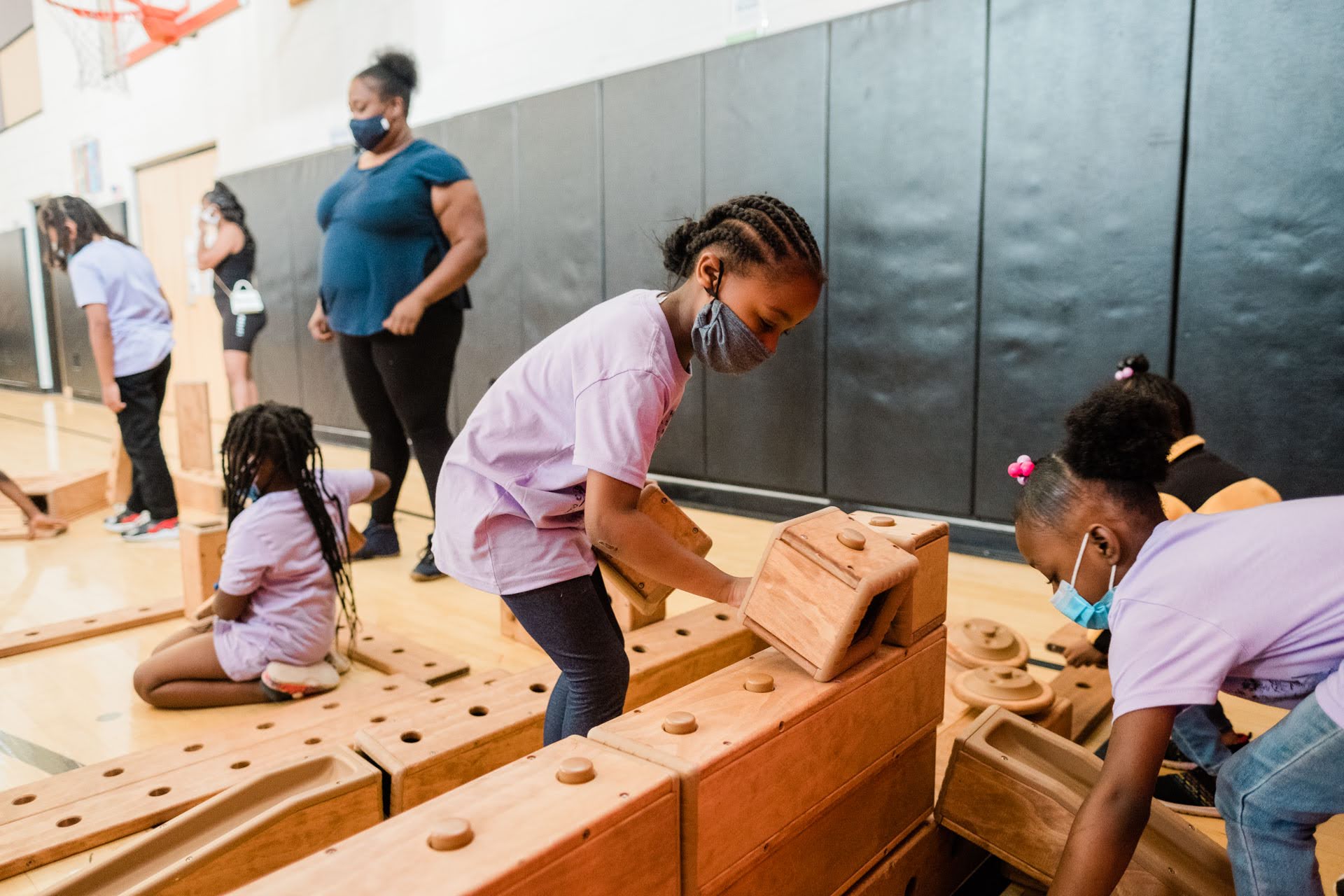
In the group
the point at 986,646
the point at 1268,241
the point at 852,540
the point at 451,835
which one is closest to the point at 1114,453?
the point at 852,540

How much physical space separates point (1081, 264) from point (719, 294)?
233 cm

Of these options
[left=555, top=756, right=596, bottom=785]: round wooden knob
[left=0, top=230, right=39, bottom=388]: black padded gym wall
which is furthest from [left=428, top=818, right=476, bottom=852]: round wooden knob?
[left=0, top=230, right=39, bottom=388]: black padded gym wall

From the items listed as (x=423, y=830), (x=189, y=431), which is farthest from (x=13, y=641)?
(x=423, y=830)

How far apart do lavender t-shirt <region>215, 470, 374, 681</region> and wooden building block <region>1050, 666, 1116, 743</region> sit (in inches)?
69.0

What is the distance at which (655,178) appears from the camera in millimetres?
4363

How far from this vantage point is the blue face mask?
9.86ft

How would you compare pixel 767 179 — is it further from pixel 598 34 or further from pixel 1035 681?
pixel 1035 681

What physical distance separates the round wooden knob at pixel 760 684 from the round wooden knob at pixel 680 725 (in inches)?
5.6

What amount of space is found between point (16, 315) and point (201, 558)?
10513 mm

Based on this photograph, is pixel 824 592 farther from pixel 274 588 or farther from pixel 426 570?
pixel 426 570

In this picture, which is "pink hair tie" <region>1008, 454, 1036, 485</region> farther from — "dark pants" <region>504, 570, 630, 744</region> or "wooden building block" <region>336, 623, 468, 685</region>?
"wooden building block" <region>336, 623, 468, 685</region>

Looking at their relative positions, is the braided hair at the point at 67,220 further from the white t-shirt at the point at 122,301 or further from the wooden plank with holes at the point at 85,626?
the wooden plank with holes at the point at 85,626

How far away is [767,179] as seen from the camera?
399cm

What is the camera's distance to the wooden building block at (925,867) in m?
1.36
